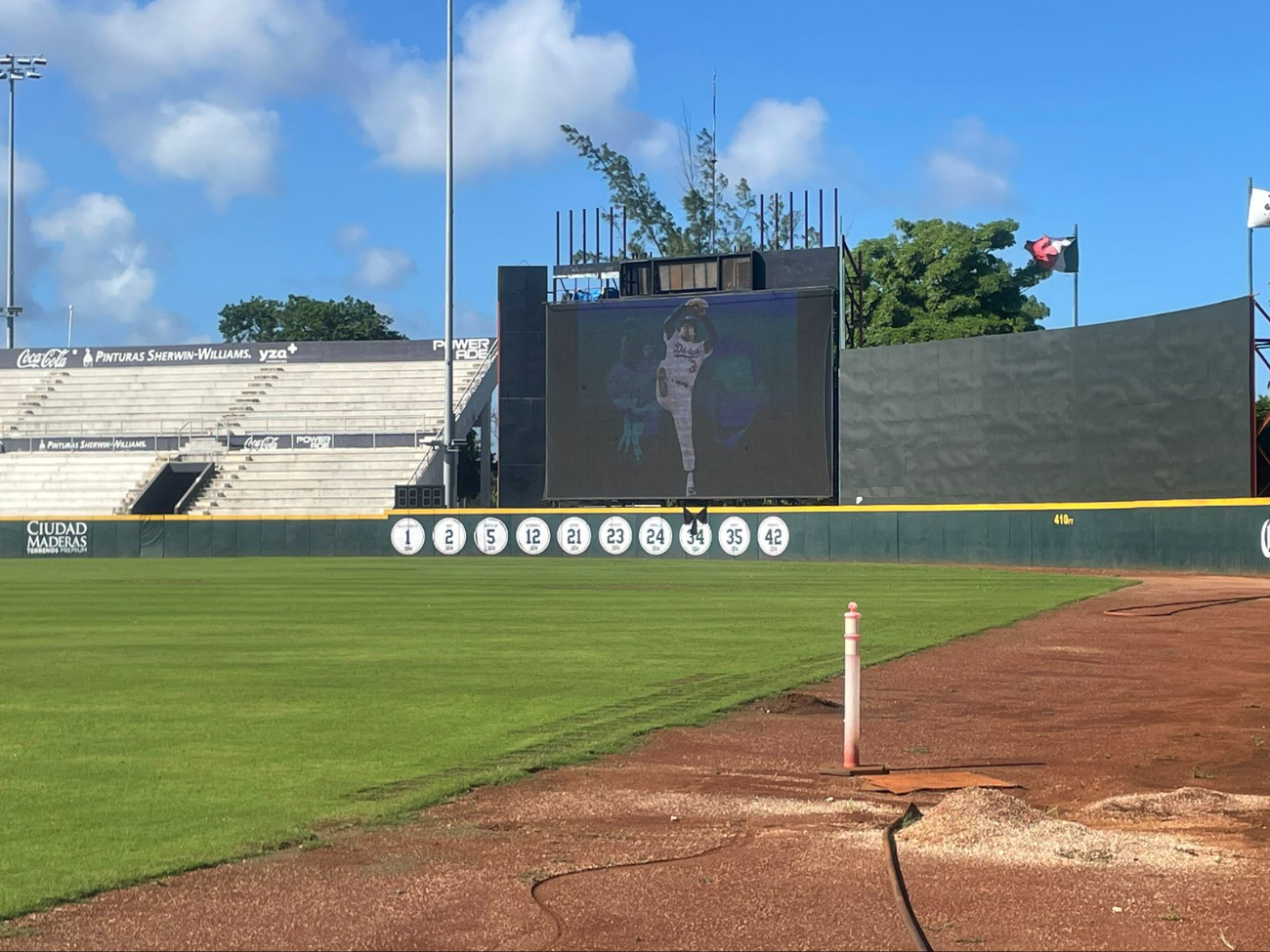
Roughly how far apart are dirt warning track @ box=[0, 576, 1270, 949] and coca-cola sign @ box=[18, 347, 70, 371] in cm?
7090

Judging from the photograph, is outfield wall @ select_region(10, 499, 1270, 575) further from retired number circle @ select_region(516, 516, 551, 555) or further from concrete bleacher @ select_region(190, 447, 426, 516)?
concrete bleacher @ select_region(190, 447, 426, 516)

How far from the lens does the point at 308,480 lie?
6091 cm

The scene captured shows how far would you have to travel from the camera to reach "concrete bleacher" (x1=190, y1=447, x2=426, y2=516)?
59156 millimetres

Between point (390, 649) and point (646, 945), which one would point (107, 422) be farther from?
point (646, 945)

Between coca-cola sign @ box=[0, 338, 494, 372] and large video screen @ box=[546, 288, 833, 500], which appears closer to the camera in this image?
large video screen @ box=[546, 288, 833, 500]

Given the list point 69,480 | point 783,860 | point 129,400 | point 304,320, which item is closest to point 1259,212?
point 783,860

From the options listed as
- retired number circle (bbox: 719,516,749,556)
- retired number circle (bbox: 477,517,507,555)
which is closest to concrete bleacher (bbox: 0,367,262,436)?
retired number circle (bbox: 477,517,507,555)

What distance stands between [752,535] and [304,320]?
78498 millimetres

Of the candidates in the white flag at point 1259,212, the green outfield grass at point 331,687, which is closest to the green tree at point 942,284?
the white flag at point 1259,212

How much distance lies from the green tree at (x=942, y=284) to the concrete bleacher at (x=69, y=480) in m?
36.7

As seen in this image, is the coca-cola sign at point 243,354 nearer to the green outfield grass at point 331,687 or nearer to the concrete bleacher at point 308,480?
the concrete bleacher at point 308,480

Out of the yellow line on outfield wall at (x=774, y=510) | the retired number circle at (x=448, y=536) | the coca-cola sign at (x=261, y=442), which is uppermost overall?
the coca-cola sign at (x=261, y=442)

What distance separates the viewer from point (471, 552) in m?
48.9

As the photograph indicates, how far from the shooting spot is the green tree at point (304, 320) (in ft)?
374
